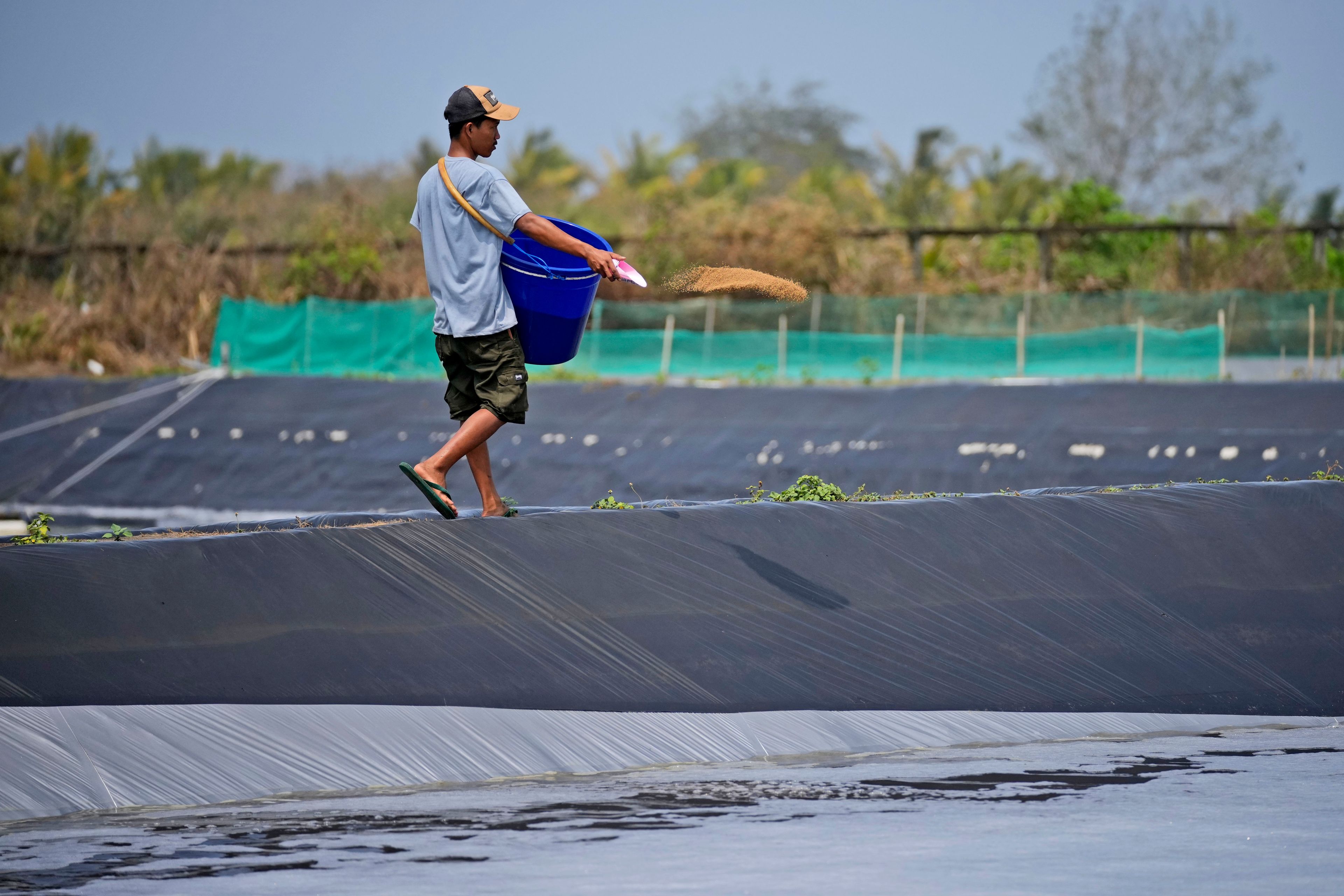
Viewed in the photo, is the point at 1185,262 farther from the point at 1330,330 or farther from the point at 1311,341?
the point at 1311,341

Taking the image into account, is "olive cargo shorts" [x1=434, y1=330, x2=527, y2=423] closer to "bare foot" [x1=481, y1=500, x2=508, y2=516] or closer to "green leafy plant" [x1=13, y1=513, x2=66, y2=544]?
"bare foot" [x1=481, y1=500, x2=508, y2=516]

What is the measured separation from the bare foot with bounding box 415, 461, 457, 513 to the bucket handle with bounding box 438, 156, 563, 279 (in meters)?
0.69

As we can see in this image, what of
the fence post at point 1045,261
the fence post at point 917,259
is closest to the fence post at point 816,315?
the fence post at point 917,259

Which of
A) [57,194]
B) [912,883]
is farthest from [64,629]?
[57,194]

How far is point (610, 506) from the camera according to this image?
4578 mm

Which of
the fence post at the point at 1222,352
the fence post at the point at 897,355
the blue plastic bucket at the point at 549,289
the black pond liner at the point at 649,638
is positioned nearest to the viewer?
the black pond liner at the point at 649,638

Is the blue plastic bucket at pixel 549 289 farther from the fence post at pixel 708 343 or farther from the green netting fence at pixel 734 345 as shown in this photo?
the fence post at pixel 708 343

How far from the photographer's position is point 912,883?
2.70 metres

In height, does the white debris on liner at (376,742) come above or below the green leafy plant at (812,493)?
below

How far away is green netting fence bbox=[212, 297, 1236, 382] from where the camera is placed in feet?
62.2

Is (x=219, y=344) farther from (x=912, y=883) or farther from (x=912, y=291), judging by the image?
(x=912, y=883)

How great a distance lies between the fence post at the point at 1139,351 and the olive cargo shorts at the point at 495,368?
1501cm

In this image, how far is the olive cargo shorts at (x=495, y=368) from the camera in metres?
4.38

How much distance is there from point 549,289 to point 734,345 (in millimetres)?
16542
